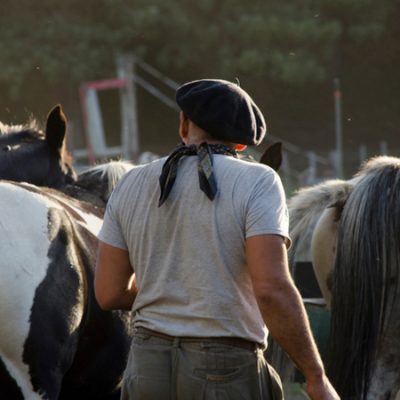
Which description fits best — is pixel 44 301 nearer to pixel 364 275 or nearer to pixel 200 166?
pixel 200 166

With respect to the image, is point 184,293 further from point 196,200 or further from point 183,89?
point 183,89

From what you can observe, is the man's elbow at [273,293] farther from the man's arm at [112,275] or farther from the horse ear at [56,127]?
the horse ear at [56,127]

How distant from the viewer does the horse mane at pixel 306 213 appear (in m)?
5.84

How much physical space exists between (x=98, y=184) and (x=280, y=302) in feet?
9.39

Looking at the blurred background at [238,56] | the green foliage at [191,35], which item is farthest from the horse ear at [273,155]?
the green foliage at [191,35]

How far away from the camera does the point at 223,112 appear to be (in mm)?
3076

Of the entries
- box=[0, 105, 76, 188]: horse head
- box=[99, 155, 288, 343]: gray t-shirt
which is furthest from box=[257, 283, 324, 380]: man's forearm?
box=[0, 105, 76, 188]: horse head

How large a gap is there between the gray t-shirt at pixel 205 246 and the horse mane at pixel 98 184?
240 centimetres

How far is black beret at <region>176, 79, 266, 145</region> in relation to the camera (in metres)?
3.08

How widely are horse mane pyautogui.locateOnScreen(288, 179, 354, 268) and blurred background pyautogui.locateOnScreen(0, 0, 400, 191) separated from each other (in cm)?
1526

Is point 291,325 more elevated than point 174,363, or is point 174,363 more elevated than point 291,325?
point 291,325

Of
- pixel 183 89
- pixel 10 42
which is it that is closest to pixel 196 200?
pixel 183 89

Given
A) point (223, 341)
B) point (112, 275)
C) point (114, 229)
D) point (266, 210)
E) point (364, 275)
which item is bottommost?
point (364, 275)

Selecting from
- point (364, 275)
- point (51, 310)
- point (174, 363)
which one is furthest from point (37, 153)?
point (174, 363)
